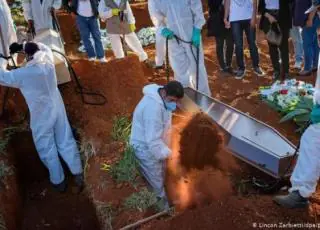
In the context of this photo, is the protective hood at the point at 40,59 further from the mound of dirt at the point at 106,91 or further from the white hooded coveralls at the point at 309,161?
the white hooded coveralls at the point at 309,161

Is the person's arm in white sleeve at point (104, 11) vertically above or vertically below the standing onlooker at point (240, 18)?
above

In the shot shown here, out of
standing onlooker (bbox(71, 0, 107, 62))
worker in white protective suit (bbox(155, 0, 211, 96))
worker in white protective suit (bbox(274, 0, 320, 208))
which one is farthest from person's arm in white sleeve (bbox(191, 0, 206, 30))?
worker in white protective suit (bbox(274, 0, 320, 208))

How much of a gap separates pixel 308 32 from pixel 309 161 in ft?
11.8

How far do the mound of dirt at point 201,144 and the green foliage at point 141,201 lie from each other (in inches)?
46.2

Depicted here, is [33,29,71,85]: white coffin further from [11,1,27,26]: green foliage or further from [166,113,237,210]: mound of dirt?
[11,1,27,26]: green foliage

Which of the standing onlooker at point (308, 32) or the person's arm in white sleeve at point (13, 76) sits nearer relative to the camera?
the person's arm in white sleeve at point (13, 76)

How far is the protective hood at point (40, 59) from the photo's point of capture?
17.8 feet

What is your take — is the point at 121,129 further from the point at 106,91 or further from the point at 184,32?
the point at 184,32

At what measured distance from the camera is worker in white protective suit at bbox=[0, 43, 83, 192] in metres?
5.43

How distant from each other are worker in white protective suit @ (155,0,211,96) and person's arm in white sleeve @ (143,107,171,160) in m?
2.17

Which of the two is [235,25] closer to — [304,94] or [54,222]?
[304,94]

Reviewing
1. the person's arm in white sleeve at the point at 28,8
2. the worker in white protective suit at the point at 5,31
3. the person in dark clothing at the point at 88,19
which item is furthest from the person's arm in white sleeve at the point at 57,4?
the worker in white protective suit at the point at 5,31

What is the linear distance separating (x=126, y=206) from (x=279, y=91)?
3.36 meters

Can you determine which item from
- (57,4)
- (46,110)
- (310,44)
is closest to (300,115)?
(310,44)
